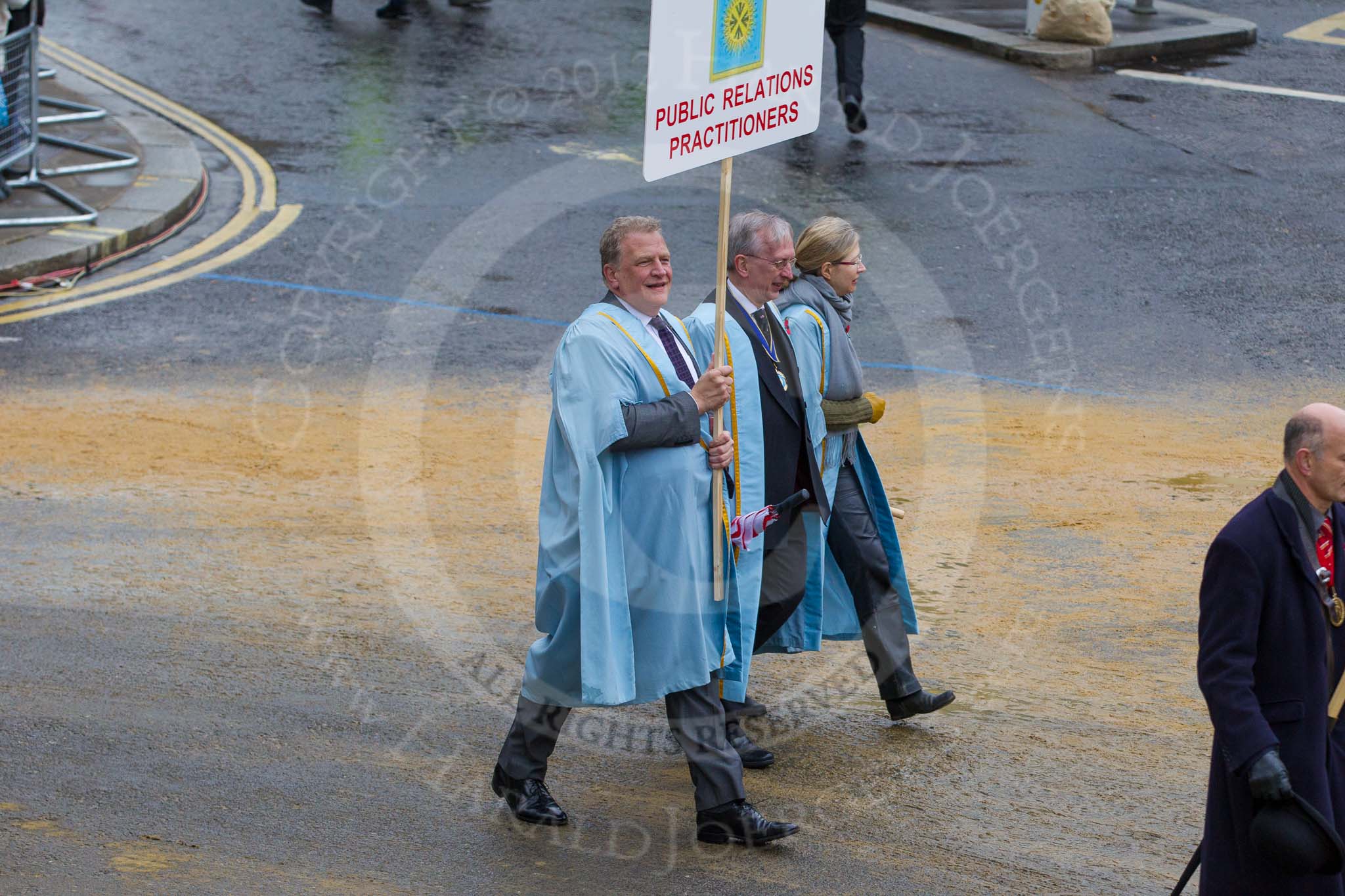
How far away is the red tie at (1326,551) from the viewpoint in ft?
13.1

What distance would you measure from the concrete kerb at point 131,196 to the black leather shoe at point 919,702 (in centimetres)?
771

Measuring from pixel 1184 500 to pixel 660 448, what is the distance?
3792 mm

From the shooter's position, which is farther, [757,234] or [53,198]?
[53,198]

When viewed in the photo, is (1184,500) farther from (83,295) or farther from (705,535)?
(83,295)

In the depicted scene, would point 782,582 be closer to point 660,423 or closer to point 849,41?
point 660,423

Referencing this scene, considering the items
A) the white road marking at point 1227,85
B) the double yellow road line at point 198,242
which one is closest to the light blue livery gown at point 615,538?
the double yellow road line at point 198,242

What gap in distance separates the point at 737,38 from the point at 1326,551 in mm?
2425

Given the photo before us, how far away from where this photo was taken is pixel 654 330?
16.6ft

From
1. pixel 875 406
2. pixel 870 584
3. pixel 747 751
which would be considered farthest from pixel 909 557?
pixel 747 751

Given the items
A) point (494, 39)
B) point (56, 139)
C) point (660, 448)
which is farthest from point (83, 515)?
point (494, 39)

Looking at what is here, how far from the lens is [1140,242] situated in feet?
37.9

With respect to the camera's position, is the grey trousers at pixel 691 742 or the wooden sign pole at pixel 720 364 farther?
the wooden sign pole at pixel 720 364

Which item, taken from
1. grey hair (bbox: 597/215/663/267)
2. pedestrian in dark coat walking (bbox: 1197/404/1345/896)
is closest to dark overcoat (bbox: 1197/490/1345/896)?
pedestrian in dark coat walking (bbox: 1197/404/1345/896)

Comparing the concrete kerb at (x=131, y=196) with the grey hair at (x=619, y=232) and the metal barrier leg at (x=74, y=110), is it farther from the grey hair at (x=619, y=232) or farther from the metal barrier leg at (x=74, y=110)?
the grey hair at (x=619, y=232)
